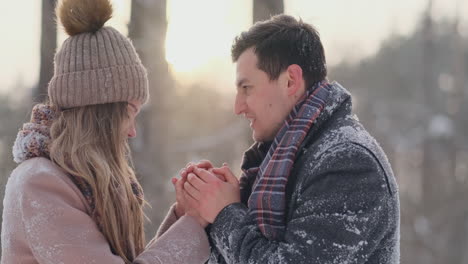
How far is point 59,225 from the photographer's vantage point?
8.03ft

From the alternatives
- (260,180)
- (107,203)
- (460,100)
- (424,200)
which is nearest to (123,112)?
(107,203)

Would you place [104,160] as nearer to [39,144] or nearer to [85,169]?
[85,169]

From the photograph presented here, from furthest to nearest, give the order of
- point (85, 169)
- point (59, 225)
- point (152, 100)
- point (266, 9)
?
point (152, 100) < point (266, 9) < point (85, 169) < point (59, 225)

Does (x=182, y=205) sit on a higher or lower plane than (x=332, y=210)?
lower

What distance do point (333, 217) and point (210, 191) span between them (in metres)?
0.59

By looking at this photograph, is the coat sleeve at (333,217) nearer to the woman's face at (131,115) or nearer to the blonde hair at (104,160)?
the blonde hair at (104,160)

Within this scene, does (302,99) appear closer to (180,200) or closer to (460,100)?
(180,200)

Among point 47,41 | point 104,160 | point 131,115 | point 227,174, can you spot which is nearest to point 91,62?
point 131,115

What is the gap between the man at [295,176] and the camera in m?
2.48

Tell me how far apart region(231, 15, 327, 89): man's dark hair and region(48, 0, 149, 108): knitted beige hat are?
0.52 m

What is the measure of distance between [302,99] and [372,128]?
2077cm

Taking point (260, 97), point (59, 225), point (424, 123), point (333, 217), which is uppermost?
point (260, 97)

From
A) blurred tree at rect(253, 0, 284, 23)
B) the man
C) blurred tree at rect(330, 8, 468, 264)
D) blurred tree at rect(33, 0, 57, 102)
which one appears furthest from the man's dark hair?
blurred tree at rect(330, 8, 468, 264)

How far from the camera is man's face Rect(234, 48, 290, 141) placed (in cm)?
286
